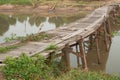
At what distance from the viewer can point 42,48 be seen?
38.9 ft

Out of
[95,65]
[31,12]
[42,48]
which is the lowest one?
[31,12]

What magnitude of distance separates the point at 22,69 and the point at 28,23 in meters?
23.7

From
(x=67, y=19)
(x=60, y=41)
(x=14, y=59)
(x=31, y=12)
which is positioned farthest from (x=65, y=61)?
(x=31, y=12)

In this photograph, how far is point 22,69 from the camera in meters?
9.52

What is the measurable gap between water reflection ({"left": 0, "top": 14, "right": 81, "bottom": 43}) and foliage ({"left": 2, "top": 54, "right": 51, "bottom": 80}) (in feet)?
53.9

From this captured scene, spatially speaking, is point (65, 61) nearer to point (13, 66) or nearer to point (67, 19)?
point (13, 66)

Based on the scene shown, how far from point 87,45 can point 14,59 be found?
404 inches

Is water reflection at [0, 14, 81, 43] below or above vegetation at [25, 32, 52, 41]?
below

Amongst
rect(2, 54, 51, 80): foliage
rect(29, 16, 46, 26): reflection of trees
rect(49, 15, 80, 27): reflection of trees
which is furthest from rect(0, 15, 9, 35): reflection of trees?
rect(2, 54, 51, 80): foliage

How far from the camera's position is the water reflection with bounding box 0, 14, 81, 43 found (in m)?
28.1

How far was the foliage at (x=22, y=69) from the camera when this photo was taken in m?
9.34

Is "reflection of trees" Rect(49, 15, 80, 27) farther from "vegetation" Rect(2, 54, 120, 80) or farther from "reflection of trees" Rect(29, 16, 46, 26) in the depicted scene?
"vegetation" Rect(2, 54, 120, 80)

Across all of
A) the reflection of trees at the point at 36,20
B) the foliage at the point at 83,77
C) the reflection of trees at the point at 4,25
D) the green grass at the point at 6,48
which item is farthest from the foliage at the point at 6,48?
the reflection of trees at the point at 36,20

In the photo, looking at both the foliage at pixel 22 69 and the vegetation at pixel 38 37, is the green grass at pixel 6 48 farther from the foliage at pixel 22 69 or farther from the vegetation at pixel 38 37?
the foliage at pixel 22 69
